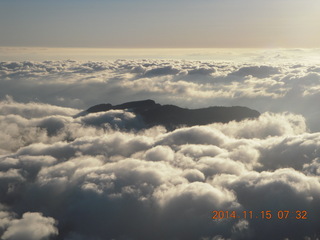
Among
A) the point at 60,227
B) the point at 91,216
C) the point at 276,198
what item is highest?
the point at 276,198

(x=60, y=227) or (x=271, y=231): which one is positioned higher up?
(x=271, y=231)

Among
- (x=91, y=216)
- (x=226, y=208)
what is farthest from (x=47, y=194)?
(x=226, y=208)

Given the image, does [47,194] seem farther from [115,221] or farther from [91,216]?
[115,221]

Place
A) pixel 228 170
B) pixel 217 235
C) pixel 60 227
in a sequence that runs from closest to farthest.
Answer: pixel 217 235 < pixel 60 227 < pixel 228 170

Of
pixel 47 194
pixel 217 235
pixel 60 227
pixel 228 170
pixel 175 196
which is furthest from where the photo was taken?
pixel 228 170

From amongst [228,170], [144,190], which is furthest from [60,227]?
[228,170]

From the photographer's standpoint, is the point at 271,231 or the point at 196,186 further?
the point at 196,186
